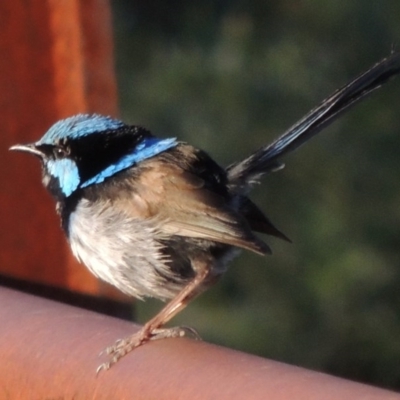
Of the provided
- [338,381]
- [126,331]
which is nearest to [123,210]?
[126,331]

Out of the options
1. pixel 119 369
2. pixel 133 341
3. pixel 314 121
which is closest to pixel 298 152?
pixel 314 121

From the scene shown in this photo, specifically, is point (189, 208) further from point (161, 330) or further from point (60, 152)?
point (60, 152)

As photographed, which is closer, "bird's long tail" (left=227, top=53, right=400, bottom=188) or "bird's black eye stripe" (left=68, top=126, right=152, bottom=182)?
"bird's long tail" (left=227, top=53, right=400, bottom=188)

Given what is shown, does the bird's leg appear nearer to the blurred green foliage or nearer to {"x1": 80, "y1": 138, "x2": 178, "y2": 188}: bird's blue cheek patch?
{"x1": 80, "y1": 138, "x2": 178, "y2": 188}: bird's blue cheek patch

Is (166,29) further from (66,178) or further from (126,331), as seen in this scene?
(126,331)

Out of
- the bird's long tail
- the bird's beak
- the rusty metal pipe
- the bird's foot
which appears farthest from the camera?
the bird's beak

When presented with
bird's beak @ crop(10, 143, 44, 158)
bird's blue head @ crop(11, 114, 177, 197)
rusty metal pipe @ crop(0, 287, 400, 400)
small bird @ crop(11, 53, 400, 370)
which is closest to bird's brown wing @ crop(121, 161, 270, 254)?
small bird @ crop(11, 53, 400, 370)

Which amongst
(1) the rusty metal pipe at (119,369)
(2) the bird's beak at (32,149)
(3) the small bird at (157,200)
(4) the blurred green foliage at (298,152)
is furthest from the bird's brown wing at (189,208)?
(4) the blurred green foliage at (298,152)
